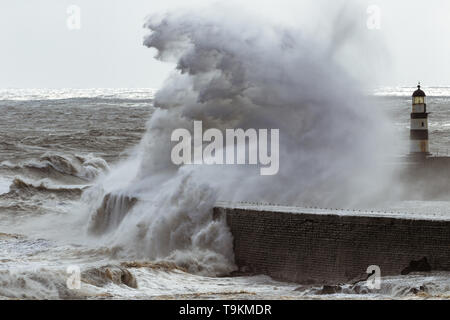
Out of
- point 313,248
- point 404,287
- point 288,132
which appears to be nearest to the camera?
point 404,287

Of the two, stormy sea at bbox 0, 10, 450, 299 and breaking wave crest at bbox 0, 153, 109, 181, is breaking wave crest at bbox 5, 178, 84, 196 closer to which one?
stormy sea at bbox 0, 10, 450, 299

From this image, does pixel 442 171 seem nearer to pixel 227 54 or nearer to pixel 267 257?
pixel 227 54

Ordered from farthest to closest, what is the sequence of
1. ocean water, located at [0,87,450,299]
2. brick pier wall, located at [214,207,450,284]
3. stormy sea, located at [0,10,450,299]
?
1. stormy sea, located at [0,10,450,299]
2. brick pier wall, located at [214,207,450,284]
3. ocean water, located at [0,87,450,299]

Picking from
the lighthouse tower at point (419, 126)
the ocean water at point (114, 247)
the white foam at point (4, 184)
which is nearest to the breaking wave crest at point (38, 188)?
the ocean water at point (114, 247)

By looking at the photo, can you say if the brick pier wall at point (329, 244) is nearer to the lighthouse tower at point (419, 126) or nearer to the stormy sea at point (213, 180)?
the stormy sea at point (213, 180)

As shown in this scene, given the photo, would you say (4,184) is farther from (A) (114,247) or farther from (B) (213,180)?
(B) (213,180)

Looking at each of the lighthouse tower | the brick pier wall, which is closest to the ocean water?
the brick pier wall

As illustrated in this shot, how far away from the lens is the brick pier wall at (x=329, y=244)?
Result: 11031 millimetres

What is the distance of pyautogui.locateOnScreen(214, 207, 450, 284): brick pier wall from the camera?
36.2ft

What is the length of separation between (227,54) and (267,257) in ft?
16.1

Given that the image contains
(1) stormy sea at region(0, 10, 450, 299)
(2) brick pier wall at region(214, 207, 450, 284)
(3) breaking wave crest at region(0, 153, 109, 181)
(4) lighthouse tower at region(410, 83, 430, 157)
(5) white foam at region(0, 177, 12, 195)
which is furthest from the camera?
(3) breaking wave crest at region(0, 153, 109, 181)

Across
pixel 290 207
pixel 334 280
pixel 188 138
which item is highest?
pixel 188 138
